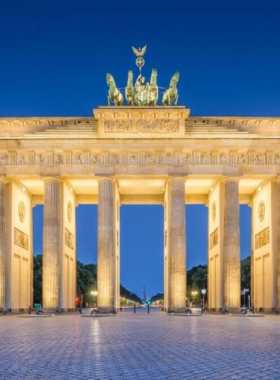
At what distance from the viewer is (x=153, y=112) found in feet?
168

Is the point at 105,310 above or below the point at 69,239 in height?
below

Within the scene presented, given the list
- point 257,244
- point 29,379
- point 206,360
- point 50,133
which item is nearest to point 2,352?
point 29,379

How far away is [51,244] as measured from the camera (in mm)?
50031

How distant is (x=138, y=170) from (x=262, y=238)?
49.3ft

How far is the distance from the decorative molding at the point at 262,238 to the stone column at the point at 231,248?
4.85 m

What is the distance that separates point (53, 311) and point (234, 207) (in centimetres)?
1873

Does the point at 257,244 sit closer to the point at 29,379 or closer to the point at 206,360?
the point at 206,360

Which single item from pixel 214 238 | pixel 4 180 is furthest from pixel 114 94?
pixel 214 238

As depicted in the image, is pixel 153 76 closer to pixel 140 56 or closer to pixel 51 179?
pixel 140 56

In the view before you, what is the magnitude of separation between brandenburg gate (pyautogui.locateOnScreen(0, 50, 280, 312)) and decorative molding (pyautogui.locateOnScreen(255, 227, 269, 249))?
40 centimetres

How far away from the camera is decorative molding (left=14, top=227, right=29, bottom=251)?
53500 millimetres

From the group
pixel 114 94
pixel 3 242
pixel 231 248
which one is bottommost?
pixel 231 248

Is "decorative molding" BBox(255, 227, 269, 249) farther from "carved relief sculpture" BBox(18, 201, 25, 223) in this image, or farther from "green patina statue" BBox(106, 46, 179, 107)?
"carved relief sculpture" BBox(18, 201, 25, 223)

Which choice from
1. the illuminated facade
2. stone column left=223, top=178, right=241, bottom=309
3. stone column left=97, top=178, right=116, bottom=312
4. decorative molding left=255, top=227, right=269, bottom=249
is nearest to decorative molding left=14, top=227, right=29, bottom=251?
the illuminated facade
